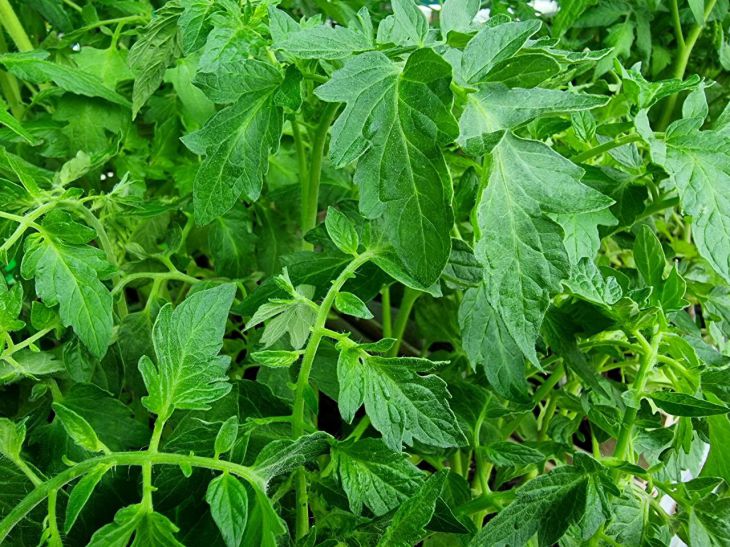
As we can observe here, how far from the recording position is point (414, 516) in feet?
1.38

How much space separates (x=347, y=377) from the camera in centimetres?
45

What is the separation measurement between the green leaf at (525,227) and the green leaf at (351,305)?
0.09 m

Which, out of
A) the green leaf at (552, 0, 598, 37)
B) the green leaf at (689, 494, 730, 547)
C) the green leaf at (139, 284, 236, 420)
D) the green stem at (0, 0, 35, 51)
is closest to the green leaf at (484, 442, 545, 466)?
the green leaf at (689, 494, 730, 547)

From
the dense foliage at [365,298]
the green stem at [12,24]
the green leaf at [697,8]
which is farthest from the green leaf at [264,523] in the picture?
the green leaf at [697,8]

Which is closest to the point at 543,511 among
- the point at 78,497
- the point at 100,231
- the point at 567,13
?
the point at 78,497

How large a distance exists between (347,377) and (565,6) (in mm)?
526

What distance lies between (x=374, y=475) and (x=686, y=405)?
8.1 inches

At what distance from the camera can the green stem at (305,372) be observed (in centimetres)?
46

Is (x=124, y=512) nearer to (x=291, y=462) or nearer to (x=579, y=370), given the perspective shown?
(x=291, y=462)

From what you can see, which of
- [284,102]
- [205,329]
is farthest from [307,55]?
[205,329]

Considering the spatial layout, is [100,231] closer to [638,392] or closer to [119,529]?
[119,529]

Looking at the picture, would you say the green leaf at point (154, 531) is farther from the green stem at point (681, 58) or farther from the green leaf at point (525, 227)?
the green stem at point (681, 58)

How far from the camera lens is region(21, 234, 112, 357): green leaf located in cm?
53

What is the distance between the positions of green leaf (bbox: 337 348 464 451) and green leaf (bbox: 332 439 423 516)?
0.08 feet
